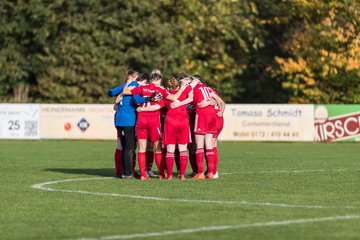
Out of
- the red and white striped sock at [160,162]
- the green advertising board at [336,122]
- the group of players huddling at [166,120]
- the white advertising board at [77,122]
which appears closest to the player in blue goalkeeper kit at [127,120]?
the group of players huddling at [166,120]

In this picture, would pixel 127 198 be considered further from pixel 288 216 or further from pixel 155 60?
pixel 155 60

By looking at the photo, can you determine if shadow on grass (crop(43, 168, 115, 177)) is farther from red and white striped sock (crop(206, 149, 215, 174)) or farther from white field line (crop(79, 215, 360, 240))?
white field line (crop(79, 215, 360, 240))

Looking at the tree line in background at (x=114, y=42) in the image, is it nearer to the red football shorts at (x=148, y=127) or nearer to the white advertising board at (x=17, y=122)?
the white advertising board at (x=17, y=122)

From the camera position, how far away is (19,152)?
30.6 m

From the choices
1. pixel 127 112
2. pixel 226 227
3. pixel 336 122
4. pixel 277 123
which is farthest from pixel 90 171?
pixel 336 122

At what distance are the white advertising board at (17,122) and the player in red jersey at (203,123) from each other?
69.9 ft

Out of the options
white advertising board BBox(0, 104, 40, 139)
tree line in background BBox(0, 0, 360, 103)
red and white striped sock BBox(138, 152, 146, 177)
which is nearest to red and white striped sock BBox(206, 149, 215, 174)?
red and white striped sock BBox(138, 152, 146, 177)

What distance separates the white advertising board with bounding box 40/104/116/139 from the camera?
40.3 meters

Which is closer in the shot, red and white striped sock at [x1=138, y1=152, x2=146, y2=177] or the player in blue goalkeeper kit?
red and white striped sock at [x1=138, y1=152, x2=146, y2=177]

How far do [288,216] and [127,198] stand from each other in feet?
10.0

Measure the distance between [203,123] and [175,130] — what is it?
56 cm

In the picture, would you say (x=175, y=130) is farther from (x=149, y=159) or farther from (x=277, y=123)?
(x=277, y=123)

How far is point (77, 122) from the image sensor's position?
1593 inches

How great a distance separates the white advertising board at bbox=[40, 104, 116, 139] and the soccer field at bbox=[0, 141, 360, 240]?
593 inches
